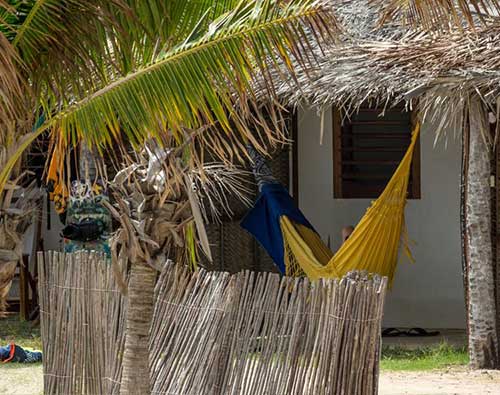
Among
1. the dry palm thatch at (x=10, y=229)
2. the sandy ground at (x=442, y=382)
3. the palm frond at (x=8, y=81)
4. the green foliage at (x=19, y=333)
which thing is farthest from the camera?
the green foliage at (x=19, y=333)

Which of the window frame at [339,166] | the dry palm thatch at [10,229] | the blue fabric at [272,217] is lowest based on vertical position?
the dry palm thatch at [10,229]

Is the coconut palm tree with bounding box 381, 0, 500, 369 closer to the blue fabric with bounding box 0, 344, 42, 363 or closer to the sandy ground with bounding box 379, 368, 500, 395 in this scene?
the sandy ground with bounding box 379, 368, 500, 395

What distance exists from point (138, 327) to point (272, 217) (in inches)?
154

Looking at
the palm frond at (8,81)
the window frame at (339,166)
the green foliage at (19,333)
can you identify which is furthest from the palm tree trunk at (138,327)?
the window frame at (339,166)

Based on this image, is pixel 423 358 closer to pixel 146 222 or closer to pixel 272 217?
pixel 272 217

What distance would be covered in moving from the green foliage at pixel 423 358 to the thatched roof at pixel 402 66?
192 centimetres

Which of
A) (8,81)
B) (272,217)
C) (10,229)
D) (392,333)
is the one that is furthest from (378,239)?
(8,81)

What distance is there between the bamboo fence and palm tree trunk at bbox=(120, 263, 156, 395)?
0.42m

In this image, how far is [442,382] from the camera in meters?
7.75

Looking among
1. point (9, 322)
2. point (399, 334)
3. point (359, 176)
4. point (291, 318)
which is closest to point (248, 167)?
point (359, 176)

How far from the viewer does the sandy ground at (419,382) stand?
741 centimetres

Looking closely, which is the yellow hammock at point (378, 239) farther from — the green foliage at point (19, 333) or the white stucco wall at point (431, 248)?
the green foliage at point (19, 333)

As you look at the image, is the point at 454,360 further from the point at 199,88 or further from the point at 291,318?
the point at 199,88

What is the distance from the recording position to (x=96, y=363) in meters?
6.29
